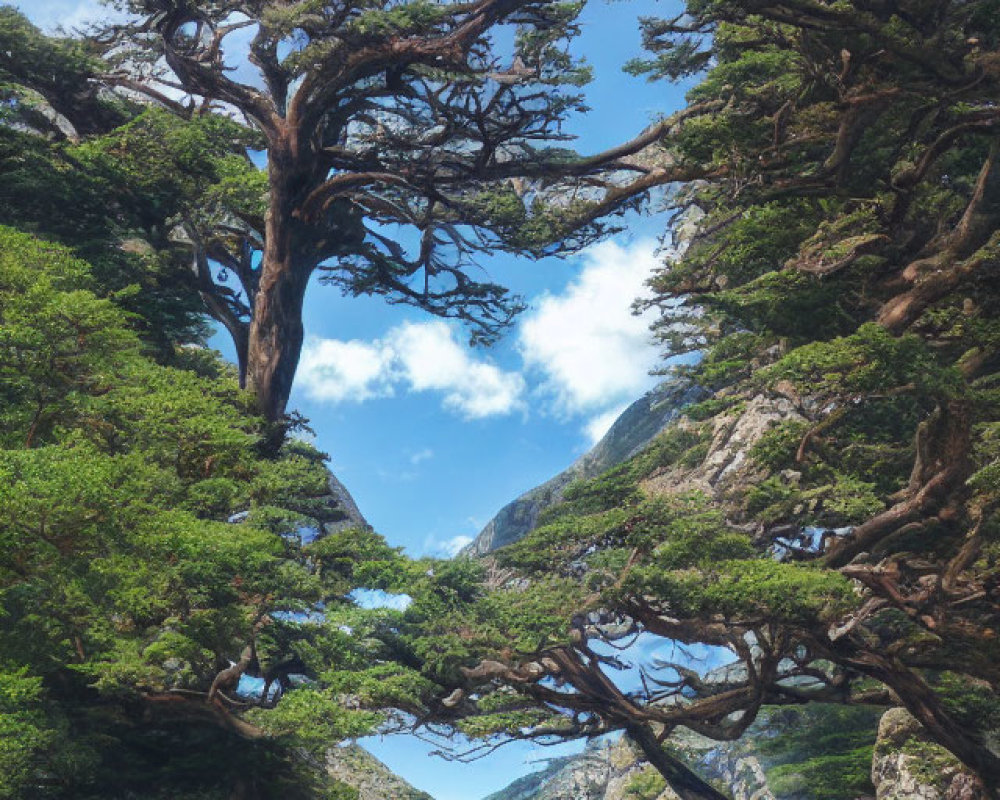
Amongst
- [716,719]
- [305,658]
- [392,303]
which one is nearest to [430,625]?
[305,658]

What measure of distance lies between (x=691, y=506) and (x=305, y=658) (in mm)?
4970

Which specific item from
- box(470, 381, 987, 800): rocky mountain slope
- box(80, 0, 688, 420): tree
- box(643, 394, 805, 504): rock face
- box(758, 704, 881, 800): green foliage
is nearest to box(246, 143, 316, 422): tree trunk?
box(80, 0, 688, 420): tree

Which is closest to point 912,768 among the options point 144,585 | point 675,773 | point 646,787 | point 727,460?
point 675,773

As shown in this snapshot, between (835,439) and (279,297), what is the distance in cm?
1105

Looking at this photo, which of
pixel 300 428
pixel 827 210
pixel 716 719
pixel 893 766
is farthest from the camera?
pixel 300 428

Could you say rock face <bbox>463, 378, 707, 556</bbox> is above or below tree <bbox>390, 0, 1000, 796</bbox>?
above

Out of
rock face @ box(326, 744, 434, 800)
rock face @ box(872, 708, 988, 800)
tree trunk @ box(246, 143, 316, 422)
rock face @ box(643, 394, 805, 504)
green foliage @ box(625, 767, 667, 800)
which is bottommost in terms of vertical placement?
rock face @ box(872, 708, 988, 800)

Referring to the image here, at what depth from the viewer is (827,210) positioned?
10.3m

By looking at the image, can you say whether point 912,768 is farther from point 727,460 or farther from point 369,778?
point 369,778

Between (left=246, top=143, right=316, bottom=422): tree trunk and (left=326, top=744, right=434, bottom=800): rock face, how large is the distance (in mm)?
9620

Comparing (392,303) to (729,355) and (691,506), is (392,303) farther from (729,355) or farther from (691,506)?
(691,506)

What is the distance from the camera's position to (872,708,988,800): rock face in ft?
38.2

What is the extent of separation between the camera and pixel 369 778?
71.8 feet

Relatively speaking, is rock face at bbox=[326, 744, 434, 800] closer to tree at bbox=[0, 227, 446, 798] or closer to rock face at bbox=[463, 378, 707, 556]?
tree at bbox=[0, 227, 446, 798]
